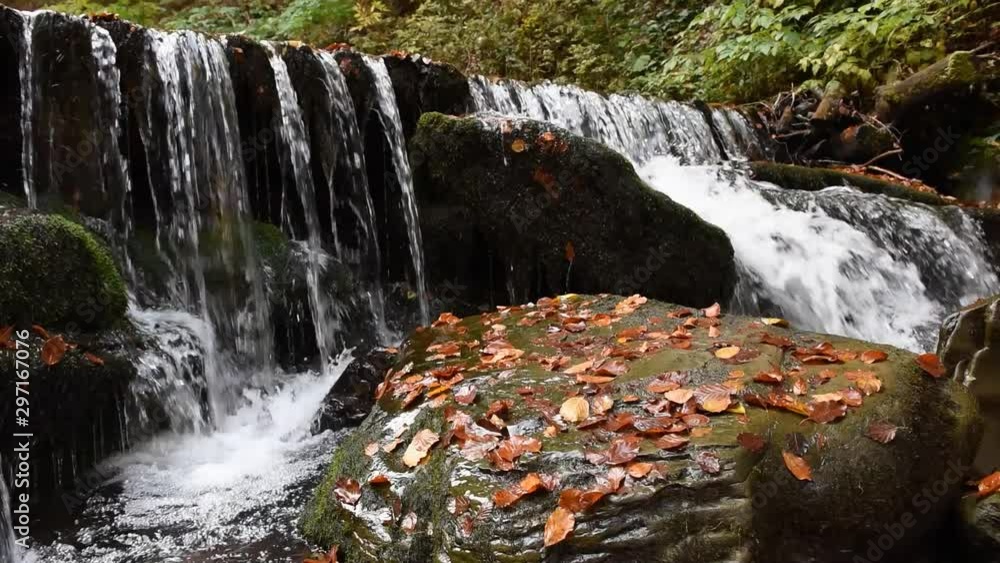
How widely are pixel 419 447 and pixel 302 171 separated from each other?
4391mm

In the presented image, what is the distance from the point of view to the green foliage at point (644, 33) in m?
10.1

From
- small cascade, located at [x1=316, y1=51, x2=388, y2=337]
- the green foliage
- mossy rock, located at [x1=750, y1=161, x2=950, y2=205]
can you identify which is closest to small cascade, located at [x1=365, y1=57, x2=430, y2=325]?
small cascade, located at [x1=316, y1=51, x2=388, y2=337]

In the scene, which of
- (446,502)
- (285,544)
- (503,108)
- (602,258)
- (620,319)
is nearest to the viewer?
(446,502)

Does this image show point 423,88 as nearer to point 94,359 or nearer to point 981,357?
point 94,359

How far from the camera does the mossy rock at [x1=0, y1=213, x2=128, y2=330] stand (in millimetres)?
3859

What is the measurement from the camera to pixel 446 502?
2463 mm

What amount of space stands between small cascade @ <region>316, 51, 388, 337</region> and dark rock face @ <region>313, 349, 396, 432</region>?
143cm

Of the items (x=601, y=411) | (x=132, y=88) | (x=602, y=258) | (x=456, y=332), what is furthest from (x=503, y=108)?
(x=601, y=411)

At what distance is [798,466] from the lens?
96.3 inches

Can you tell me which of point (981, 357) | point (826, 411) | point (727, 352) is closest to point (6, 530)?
point (727, 352)

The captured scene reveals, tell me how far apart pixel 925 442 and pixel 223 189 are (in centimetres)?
566

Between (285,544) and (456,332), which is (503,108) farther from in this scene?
(285,544)

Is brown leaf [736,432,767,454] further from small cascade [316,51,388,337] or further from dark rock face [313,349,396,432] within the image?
small cascade [316,51,388,337]

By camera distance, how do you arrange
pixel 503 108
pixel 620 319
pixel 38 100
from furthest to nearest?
pixel 503 108, pixel 38 100, pixel 620 319
